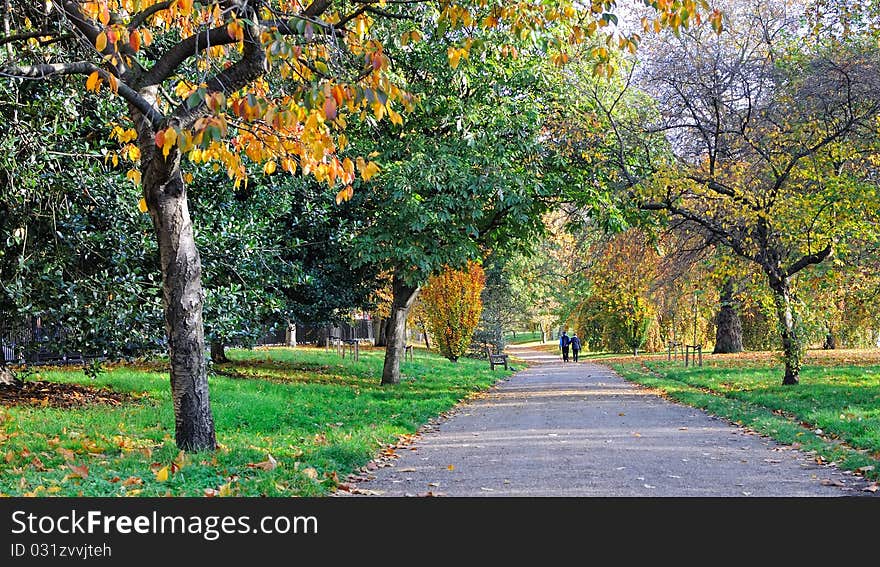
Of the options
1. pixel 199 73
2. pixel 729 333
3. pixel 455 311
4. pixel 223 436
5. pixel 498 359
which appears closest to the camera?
pixel 199 73

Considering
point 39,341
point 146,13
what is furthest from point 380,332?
point 146,13

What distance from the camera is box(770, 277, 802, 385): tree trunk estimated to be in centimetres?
1942

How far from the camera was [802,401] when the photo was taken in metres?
16.5

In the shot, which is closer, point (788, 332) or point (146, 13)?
point (146, 13)

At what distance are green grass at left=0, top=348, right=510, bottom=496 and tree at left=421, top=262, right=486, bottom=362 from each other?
14804 millimetres

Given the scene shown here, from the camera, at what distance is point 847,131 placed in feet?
60.7

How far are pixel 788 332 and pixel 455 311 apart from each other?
19.2m

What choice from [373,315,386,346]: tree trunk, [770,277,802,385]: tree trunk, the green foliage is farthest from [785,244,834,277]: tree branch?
[373,315,386,346]: tree trunk

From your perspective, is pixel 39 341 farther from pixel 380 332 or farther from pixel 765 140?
pixel 380 332

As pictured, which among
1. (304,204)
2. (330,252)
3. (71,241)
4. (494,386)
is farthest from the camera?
(494,386)

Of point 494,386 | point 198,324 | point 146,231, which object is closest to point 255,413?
point 146,231

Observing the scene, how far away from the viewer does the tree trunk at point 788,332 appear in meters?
19.4

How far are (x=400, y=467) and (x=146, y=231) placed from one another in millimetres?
6811

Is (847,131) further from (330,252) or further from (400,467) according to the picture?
(400,467)
